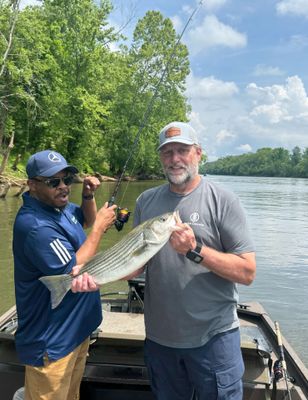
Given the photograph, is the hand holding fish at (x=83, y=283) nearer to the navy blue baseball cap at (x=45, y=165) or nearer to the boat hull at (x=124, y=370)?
the navy blue baseball cap at (x=45, y=165)

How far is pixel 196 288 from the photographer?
10.2ft

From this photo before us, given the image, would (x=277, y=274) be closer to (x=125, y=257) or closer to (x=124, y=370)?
(x=124, y=370)

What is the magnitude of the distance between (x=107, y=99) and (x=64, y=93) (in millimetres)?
12827

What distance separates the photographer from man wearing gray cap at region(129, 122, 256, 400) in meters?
3.05

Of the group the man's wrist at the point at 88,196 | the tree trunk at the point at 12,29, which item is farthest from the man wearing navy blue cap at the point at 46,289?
the tree trunk at the point at 12,29

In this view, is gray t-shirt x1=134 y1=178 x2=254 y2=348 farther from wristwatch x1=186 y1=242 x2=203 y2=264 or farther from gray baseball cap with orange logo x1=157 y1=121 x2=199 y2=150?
gray baseball cap with orange logo x1=157 y1=121 x2=199 y2=150

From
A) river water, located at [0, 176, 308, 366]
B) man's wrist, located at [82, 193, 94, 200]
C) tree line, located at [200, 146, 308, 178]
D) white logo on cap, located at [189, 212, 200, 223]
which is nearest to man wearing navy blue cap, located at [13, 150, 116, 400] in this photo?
man's wrist, located at [82, 193, 94, 200]

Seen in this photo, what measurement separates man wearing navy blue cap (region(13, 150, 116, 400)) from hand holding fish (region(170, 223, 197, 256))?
2.60ft

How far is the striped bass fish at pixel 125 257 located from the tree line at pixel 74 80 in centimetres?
2201

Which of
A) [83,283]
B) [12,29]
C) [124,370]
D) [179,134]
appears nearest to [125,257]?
[83,283]

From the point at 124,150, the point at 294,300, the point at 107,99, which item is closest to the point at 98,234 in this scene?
the point at 294,300

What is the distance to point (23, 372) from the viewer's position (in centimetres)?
409

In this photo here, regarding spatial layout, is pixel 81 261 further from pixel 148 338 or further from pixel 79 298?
pixel 148 338

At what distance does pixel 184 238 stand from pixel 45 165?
144 centimetres
